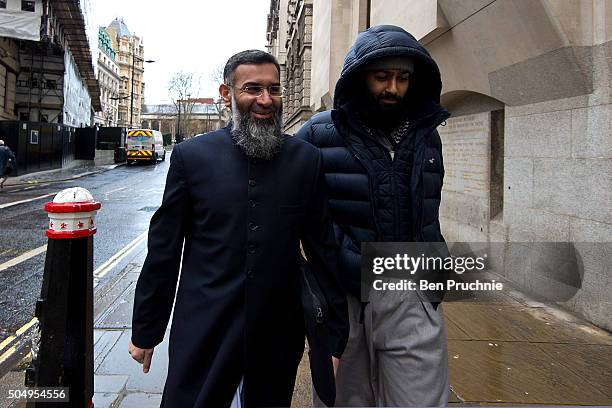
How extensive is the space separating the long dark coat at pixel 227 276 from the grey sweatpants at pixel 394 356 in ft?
0.46

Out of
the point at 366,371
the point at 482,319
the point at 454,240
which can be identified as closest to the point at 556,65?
the point at 482,319

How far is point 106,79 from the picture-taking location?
3187 inches

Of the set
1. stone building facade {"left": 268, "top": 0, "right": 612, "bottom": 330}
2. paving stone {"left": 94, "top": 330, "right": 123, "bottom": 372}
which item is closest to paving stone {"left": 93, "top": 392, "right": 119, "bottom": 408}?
paving stone {"left": 94, "top": 330, "right": 123, "bottom": 372}

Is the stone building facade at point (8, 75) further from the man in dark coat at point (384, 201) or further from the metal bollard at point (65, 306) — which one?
the man in dark coat at point (384, 201)

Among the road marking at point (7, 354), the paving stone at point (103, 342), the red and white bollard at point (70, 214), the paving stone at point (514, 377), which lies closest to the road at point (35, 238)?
the road marking at point (7, 354)

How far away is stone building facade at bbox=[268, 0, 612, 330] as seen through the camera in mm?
4457

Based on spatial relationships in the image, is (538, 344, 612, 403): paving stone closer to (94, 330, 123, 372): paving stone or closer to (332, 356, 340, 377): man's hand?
(332, 356, 340, 377): man's hand

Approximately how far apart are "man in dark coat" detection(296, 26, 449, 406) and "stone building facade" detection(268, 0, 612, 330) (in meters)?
3.13

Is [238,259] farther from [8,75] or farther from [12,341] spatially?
[8,75]

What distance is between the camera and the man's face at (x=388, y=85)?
206 centimetres

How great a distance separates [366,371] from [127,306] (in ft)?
12.2

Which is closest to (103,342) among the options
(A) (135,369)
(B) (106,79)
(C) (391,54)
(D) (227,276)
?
(A) (135,369)

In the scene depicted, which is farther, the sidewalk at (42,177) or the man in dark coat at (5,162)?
the sidewalk at (42,177)

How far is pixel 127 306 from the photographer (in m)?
5.05
